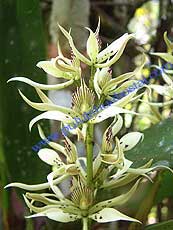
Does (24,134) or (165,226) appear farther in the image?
(24,134)

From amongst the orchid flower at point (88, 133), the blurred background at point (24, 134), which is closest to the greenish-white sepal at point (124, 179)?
the orchid flower at point (88, 133)

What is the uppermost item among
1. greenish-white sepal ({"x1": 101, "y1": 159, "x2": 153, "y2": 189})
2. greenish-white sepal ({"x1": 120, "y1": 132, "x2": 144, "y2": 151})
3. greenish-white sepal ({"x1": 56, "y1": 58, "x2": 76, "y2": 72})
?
greenish-white sepal ({"x1": 56, "y1": 58, "x2": 76, "y2": 72})

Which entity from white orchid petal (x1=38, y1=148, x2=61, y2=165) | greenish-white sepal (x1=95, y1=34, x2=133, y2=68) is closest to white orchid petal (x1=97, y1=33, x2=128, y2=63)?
greenish-white sepal (x1=95, y1=34, x2=133, y2=68)

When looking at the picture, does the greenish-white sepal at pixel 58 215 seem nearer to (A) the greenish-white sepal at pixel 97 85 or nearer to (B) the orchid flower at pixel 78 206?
(B) the orchid flower at pixel 78 206

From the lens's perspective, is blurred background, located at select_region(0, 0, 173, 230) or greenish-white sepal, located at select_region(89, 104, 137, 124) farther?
blurred background, located at select_region(0, 0, 173, 230)

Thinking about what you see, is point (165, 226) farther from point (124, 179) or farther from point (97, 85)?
point (97, 85)

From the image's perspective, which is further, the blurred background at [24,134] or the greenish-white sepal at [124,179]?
Answer: the blurred background at [24,134]

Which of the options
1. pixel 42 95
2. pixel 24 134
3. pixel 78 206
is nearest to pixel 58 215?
pixel 78 206

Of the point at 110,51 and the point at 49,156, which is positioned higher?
the point at 110,51

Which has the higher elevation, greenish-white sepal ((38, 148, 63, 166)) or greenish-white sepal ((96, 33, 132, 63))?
greenish-white sepal ((96, 33, 132, 63))

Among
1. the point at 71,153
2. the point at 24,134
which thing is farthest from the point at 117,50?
the point at 24,134

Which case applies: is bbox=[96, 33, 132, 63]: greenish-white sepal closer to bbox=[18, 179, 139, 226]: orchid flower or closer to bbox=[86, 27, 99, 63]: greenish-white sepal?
bbox=[86, 27, 99, 63]: greenish-white sepal

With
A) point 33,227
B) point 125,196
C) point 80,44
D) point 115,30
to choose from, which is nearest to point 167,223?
point 125,196
